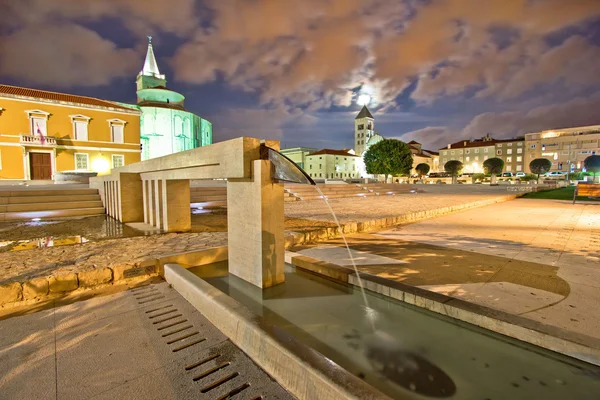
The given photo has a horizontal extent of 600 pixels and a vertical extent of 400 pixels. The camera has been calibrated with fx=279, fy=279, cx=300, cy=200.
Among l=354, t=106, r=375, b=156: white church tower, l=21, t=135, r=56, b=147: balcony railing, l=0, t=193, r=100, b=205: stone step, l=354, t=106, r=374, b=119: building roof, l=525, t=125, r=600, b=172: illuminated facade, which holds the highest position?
l=354, t=106, r=374, b=119: building roof

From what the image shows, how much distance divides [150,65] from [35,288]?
71.7 metres

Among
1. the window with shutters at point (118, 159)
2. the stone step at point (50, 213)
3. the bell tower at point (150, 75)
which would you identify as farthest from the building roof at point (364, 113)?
the stone step at point (50, 213)

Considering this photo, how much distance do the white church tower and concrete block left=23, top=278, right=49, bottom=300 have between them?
101m

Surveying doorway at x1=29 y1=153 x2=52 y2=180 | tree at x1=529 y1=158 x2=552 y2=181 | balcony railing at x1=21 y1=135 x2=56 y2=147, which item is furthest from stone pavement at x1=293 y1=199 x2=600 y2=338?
tree at x1=529 y1=158 x2=552 y2=181

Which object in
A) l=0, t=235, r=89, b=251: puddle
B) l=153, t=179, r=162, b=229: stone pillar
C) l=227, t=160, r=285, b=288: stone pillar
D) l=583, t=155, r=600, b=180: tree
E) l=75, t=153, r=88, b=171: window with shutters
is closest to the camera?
l=227, t=160, r=285, b=288: stone pillar

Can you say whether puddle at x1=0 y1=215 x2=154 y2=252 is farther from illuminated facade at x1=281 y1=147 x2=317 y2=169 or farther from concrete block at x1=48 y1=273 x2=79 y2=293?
illuminated facade at x1=281 y1=147 x2=317 y2=169

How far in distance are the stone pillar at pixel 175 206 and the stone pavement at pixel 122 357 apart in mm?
4104

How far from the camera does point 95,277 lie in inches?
159

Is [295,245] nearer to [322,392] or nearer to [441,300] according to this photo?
[441,300]

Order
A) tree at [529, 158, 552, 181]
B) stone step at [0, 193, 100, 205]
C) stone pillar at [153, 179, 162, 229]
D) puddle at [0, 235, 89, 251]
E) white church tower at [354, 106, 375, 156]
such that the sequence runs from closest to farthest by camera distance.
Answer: puddle at [0, 235, 89, 251], stone pillar at [153, 179, 162, 229], stone step at [0, 193, 100, 205], tree at [529, 158, 552, 181], white church tower at [354, 106, 375, 156]

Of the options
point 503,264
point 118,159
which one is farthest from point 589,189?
point 118,159

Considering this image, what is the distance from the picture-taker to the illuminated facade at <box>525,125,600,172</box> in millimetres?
67875

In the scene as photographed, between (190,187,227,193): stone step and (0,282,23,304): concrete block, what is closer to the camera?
(0,282,23,304): concrete block

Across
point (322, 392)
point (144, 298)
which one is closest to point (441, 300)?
point (322, 392)
